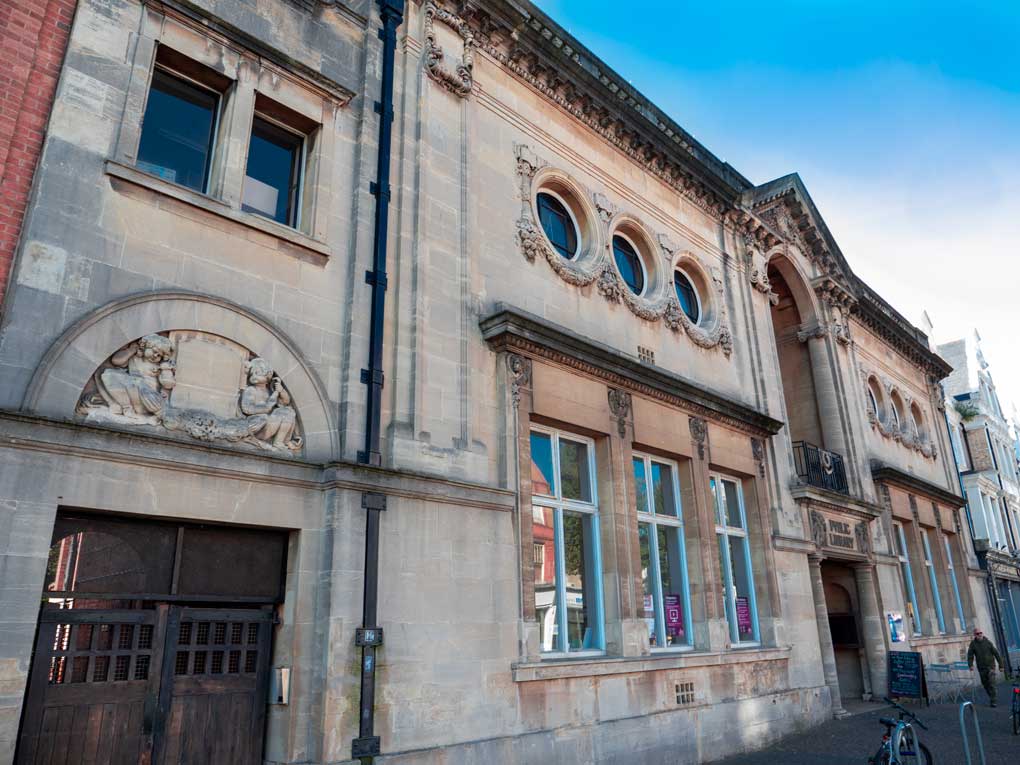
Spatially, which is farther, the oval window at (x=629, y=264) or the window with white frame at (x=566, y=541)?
the oval window at (x=629, y=264)

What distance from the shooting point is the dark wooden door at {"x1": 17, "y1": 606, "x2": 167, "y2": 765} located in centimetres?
592

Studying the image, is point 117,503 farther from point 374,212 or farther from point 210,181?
point 374,212

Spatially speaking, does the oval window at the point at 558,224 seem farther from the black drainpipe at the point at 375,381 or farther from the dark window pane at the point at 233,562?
the dark window pane at the point at 233,562

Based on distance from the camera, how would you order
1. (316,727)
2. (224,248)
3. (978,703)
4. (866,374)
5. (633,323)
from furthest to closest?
(866,374), (978,703), (633,323), (224,248), (316,727)

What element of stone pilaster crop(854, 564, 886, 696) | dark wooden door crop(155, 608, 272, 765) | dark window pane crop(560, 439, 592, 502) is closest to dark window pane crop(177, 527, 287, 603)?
dark wooden door crop(155, 608, 272, 765)

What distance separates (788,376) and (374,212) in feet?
49.2

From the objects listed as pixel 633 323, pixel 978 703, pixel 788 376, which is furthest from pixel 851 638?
pixel 633 323

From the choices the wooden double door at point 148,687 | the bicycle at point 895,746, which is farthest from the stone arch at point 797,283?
the wooden double door at point 148,687

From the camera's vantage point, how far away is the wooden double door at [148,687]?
6.00m

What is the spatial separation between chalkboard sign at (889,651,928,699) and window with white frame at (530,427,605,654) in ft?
34.5

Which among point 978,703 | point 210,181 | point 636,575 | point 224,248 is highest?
point 210,181

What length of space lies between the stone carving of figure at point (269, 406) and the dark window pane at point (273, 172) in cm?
215

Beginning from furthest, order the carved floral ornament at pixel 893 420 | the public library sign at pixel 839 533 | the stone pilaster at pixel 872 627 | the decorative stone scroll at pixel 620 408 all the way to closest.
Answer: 1. the carved floral ornament at pixel 893 420
2. the stone pilaster at pixel 872 627
3. the public library sign at pixel 839 533
4. the decorative stone scroll at pixel 620 408

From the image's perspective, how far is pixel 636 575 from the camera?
1089 centimetres
